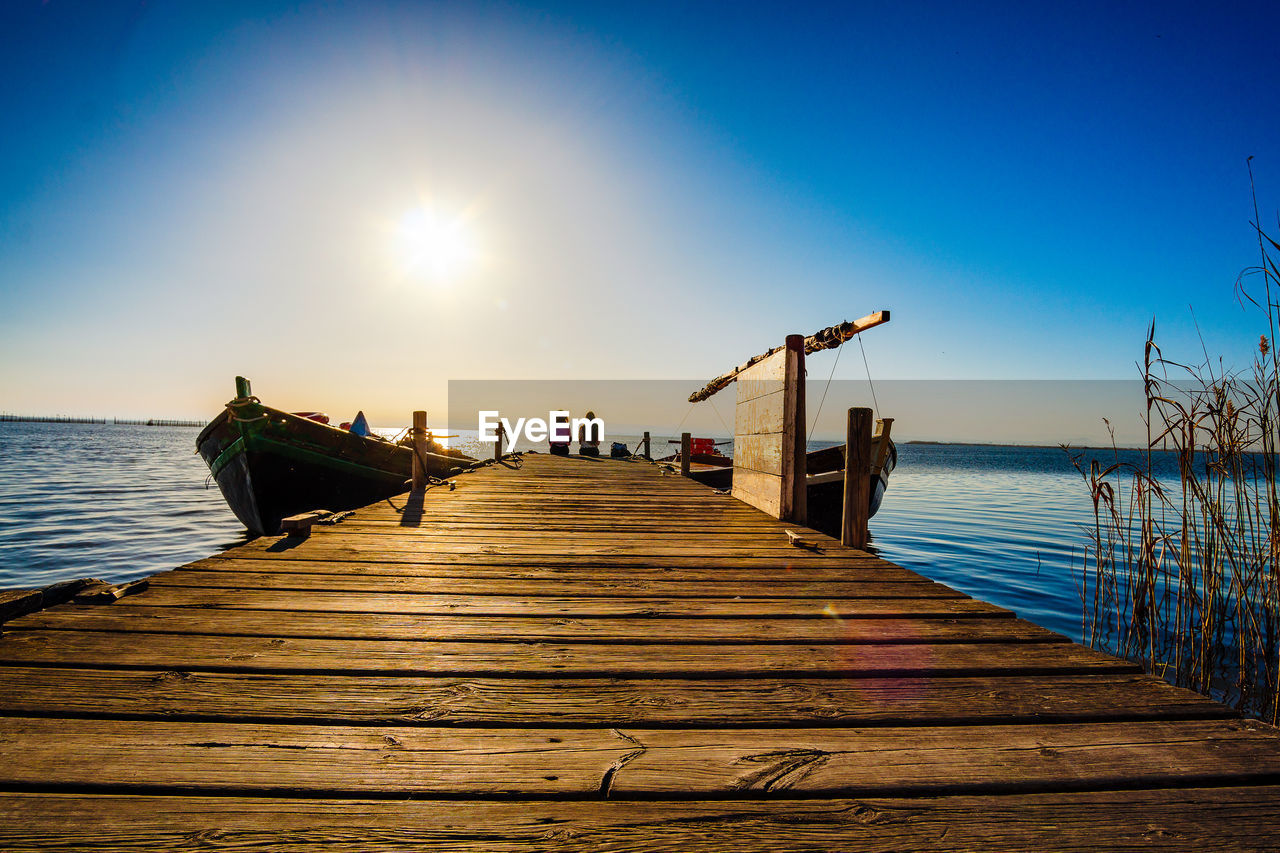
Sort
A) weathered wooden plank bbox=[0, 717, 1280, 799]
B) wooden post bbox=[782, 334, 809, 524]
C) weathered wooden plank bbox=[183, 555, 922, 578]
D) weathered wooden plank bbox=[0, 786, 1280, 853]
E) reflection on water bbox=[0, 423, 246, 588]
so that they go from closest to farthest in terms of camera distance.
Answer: weathered wooden plank bbox=[0, 786, 1280, 853] → weathered wooden plank bbox=[0, 717, 1280, 799] → weathered wooden plank bbox=[183, 555, 922, 578] → wooden post bbox=[782, 334, 809, 524] → reflection on water bbox=[0, 423, 246, 588]

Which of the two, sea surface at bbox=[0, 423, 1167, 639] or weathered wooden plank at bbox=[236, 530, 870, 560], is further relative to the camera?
sea surface at bbox=[0, 423, 1167, 639]

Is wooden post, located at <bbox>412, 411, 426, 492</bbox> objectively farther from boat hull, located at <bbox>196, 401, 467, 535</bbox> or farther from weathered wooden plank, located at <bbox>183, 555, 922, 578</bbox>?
weathered wooden plank, located at <bbox>183, 555, 922, 578</bbox>

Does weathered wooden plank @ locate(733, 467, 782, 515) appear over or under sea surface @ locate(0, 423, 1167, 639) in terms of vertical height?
over

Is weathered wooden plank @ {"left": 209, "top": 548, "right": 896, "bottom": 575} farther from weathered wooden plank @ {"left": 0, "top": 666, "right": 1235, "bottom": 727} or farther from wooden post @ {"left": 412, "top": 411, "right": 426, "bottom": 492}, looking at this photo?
wooden post @ {"left": 412, "top": 411, "right": 426, "bottom": 492}

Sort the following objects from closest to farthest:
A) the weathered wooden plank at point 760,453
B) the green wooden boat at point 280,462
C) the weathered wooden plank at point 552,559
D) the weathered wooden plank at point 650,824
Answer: the weathered wooden plank at point 650,824 → the weathered wooden plank at point 552,559 → the weathered wooden plank at point 760,453 → the green wooden boat at point 280,462

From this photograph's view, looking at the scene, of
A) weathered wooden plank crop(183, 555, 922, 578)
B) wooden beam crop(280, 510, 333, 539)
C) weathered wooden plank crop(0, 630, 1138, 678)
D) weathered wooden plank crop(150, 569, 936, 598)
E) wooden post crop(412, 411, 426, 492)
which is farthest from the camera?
wooden post crop(412, 411, 426, 492)

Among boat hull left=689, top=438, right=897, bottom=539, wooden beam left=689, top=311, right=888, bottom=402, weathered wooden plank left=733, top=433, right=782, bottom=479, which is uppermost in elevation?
wooden beam left=689, top=311, right=888, bottom=402

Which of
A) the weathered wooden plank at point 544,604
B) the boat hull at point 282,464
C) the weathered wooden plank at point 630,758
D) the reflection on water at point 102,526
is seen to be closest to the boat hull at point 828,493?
the weathered wooden plank at point 544,604

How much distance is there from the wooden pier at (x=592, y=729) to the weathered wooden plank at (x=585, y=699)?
1 centimetres

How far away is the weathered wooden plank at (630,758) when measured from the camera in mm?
1331

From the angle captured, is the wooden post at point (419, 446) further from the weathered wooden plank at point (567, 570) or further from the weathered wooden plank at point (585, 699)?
the weathered wooden plank at point (585, 699)

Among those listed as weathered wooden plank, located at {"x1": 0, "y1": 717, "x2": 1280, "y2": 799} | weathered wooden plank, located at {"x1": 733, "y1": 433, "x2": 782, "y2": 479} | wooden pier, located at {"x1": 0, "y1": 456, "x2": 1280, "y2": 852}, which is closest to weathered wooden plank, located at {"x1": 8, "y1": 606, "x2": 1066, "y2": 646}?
wooden pier, located at {"x1": 0, "y1": 456, "x2": 1280, "y2": 852}

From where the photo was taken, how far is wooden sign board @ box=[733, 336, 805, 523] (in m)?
5.26

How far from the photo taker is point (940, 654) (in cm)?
220
